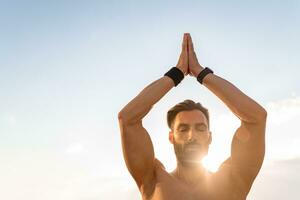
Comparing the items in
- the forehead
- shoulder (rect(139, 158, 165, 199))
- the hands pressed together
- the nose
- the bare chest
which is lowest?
the bare chest

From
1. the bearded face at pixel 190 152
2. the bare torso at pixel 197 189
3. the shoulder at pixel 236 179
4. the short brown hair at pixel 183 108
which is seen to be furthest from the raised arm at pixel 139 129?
the shoulder at pixel 236 179

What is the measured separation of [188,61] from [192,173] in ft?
5.49

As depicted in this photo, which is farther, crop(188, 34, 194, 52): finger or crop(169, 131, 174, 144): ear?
crop(188, 34, 194, 52): finger

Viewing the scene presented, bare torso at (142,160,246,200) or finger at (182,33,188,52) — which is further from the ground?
finger at (182,33,188,52)

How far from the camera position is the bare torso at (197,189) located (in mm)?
9398

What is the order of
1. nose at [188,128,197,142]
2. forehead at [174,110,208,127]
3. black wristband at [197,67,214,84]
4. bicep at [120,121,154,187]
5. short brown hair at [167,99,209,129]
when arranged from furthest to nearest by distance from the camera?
short brown hair at [167,99,209,129], forehead at [174,110,208,127], black wristband at [197,67,214,84], nose at [188,128,197,142], bicep at [120,121,154,187]

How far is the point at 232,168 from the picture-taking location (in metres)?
9.47

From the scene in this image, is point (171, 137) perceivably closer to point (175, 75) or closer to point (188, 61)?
point (175, 75)

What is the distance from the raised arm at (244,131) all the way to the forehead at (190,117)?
500 millimetres

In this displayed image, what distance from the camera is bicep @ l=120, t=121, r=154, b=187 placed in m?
9.11

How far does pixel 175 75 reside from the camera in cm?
948

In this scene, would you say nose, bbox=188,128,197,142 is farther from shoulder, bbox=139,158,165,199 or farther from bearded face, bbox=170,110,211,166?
shoulder, bbox=139,158,165,199

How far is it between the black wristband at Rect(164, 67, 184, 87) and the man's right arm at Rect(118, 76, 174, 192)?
74mm

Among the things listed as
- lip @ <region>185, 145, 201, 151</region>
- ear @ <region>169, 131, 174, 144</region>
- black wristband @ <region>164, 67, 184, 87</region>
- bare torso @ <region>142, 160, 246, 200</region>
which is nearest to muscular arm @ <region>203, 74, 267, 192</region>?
bare torso @ <region>142, 160, 246, 200</region>
